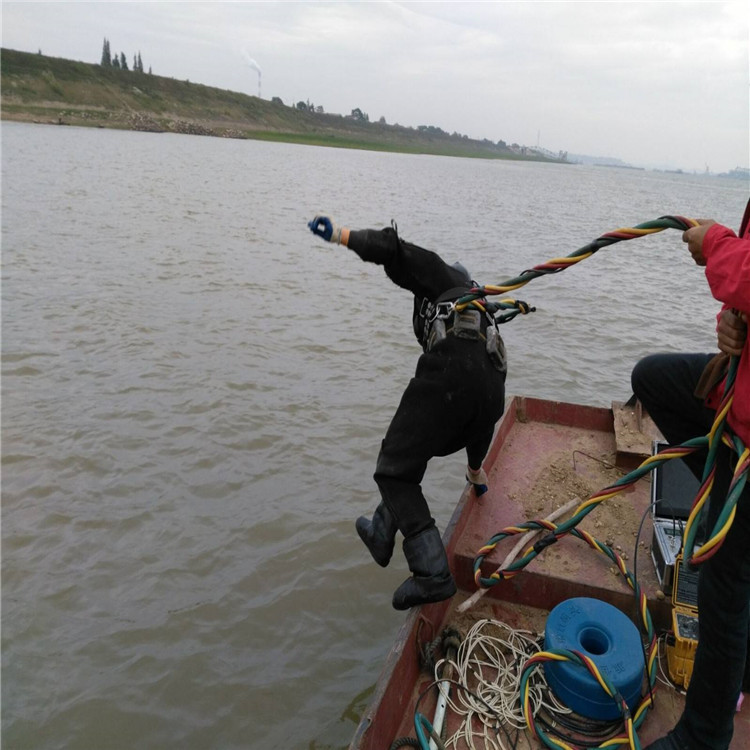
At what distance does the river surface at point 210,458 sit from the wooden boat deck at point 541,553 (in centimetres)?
98

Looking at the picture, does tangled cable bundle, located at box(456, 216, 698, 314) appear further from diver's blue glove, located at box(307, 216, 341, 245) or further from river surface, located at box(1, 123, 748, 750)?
river surface, located at box(1, 123, 748, 750)

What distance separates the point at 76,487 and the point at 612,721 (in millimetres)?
4358

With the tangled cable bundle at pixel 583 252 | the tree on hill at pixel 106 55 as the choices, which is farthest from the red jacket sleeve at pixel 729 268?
the tree on hill at pixel 106 55

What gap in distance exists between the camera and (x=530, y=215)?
24953 millimetres

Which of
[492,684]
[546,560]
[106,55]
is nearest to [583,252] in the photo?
[546,560]

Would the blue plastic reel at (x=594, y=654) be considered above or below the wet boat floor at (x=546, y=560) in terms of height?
above

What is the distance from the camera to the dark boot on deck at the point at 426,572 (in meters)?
2.84

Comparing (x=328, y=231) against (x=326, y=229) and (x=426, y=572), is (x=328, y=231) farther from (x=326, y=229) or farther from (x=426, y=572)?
(x=426, y=572)

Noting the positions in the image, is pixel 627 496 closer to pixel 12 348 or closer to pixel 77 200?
pixel 12 348

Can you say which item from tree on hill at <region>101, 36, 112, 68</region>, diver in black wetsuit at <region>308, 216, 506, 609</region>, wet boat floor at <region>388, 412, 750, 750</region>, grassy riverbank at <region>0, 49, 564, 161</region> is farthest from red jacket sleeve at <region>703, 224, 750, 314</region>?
tree on hill at <region>101, 36, 112, 68</region>

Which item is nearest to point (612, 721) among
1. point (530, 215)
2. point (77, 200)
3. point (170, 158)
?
point (77, 200)

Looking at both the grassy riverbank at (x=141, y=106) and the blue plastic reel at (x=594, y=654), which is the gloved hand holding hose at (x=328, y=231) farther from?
the grassy riverbank at (x=141, y=106)

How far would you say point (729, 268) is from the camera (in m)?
1.84

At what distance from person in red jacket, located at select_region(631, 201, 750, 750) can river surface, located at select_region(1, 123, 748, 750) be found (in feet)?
6.73
